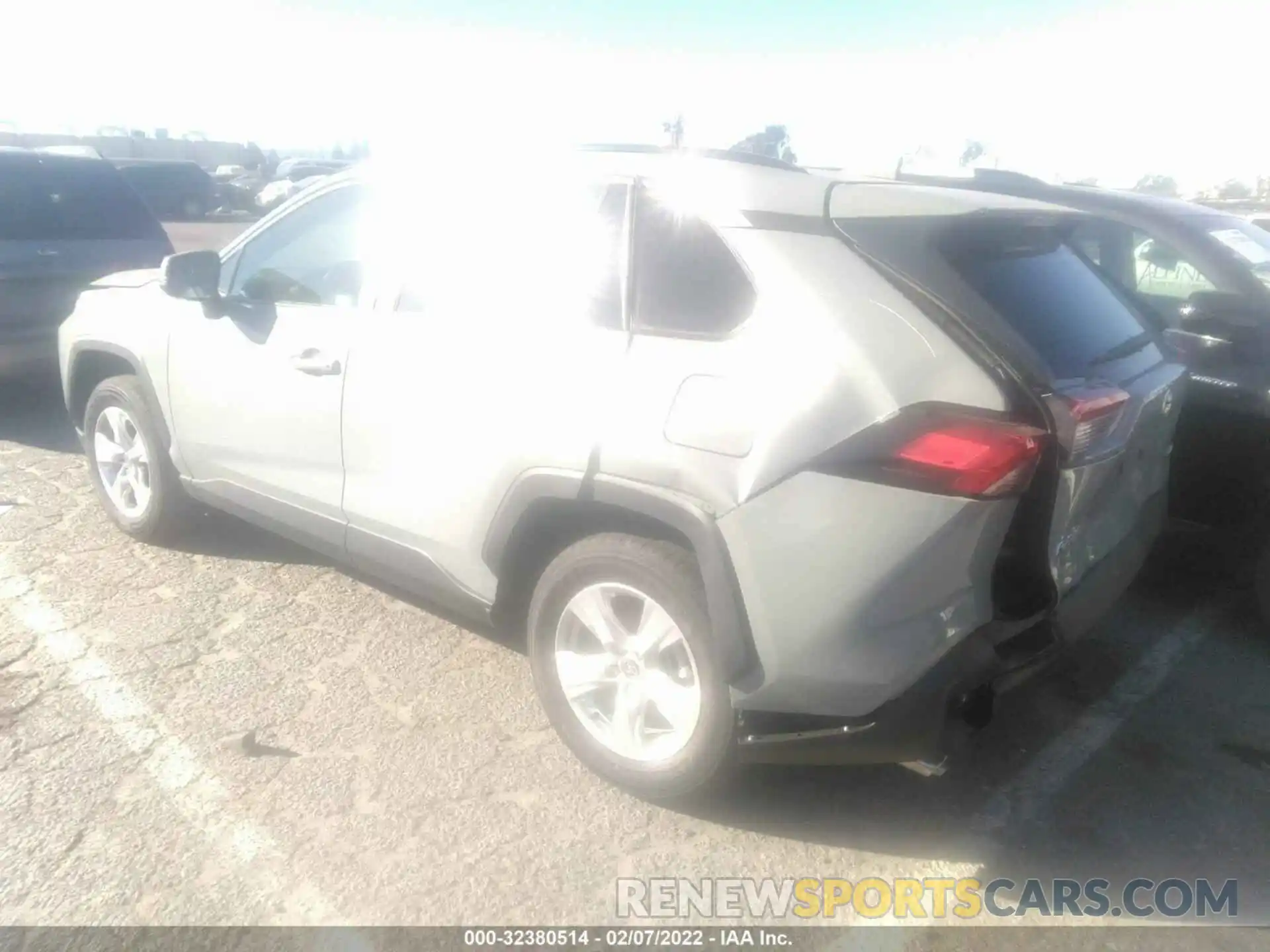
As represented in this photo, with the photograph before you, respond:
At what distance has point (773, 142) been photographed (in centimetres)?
645

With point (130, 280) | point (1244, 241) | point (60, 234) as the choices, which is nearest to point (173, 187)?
point (60, 234)

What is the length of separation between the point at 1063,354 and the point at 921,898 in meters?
1.49

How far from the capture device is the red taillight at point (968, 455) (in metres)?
2.15

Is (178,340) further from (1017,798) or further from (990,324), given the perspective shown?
(1017,798)

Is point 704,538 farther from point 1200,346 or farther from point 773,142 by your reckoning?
point 773,142

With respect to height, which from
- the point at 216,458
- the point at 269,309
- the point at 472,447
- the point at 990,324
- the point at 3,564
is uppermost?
the point at 990,324

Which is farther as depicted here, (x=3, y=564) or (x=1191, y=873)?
(x=3, y=564)

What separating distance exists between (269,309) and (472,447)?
4.19ft

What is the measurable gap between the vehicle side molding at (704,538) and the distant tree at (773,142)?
311 cm

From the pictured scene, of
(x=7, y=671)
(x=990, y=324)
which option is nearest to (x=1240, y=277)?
(x=990, y=324)

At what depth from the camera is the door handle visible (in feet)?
10.7

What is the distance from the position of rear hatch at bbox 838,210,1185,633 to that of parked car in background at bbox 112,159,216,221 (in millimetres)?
28582

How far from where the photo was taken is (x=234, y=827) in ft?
8.63

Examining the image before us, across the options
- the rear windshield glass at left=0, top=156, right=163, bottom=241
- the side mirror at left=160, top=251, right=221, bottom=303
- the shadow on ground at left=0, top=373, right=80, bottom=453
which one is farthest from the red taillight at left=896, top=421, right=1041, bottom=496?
the rear windshield glass at left=0, top=156, right=163, bottom=241
